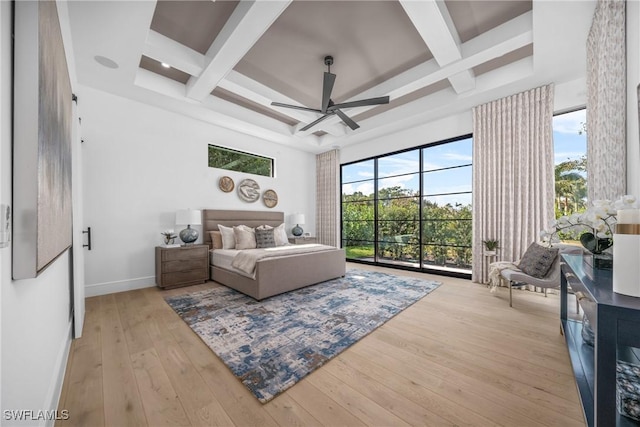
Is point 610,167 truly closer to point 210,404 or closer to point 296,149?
point 210,404

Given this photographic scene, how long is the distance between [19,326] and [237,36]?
9.18 ft

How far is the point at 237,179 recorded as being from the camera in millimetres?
5238

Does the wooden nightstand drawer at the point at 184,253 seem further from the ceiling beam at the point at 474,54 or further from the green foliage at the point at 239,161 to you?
the ceiling beam at the point at 474,54

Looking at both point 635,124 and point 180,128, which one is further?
point 180,128

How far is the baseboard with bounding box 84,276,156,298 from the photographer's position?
341cm

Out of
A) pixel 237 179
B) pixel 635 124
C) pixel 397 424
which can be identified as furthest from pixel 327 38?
pixel 397 424

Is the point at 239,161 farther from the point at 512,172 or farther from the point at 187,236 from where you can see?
the point at 512,172

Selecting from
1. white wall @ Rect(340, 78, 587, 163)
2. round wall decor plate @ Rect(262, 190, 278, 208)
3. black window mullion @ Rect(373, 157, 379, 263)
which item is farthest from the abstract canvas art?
black window mullion @ Rect(373, 157, 379, 263)

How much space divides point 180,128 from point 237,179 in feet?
4.53

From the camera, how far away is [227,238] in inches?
175

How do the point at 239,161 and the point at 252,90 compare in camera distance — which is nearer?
the point at 252,90

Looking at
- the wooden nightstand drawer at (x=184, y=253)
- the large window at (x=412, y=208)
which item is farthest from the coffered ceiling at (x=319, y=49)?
the wooden nightstand drawer at (x=184, y=253)

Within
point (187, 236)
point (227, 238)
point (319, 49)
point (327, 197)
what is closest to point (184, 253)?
point (187, 236)

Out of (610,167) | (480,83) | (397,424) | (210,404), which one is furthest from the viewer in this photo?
(480,83)
